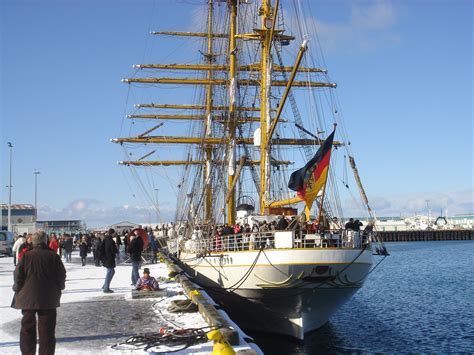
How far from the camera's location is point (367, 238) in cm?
2041

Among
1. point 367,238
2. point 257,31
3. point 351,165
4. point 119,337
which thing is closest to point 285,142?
point 257,31

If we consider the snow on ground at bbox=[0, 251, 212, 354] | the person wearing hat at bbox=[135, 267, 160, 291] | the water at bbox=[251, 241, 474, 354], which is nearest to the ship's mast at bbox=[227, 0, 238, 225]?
the water at bbox=[251, 241, 474, 354]

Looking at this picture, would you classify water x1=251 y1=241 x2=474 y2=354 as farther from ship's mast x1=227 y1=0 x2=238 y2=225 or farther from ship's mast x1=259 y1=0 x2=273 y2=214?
ship's mast x1=227 y1=0 x2=238 y2=225

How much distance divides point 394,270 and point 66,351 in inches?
1834

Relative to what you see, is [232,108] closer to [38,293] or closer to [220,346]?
[38,293]

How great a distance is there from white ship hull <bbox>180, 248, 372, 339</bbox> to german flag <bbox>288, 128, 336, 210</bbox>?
1.76 meters

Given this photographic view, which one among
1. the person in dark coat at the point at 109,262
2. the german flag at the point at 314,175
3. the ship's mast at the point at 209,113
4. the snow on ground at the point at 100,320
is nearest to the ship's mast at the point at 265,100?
the german flag at the point at 314,175

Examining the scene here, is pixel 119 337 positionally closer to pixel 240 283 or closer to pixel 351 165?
pixel 240 283

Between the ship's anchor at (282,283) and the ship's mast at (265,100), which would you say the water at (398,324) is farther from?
the ship's mast at (265,100)

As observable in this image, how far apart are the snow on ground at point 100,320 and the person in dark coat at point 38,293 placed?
112 cm

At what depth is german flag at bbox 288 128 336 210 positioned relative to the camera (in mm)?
17984

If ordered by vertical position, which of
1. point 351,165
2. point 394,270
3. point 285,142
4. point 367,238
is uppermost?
point 285,142

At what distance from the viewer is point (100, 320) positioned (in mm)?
12828

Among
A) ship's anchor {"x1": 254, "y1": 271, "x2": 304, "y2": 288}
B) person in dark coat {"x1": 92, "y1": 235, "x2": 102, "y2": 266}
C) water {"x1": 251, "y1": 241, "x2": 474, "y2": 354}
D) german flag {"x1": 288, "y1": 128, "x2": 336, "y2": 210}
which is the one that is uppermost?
german flag {"x1": 288, "y1": 128, "x2": 336, "y2": 210}
